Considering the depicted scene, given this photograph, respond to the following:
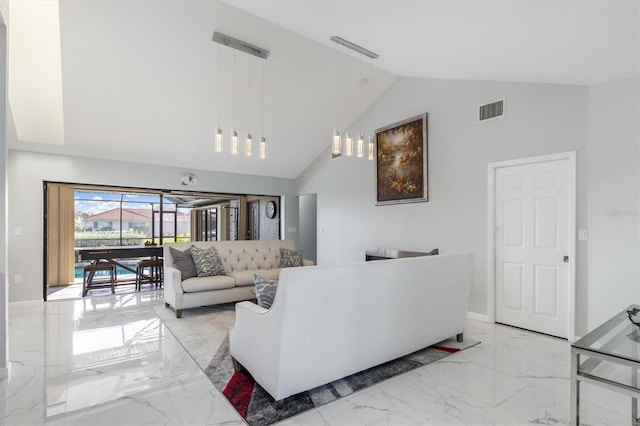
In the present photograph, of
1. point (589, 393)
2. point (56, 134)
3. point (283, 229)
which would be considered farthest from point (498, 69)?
point (56, 134)

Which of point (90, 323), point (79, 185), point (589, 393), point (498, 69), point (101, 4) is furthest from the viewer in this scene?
point (79, 185)

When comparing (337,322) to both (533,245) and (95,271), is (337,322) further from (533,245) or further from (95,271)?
(95,271)

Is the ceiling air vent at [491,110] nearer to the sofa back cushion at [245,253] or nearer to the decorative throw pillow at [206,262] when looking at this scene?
the sofa back cushion at [245,253]

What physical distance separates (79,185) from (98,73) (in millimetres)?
2460

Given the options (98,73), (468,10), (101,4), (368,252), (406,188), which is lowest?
(368,252)

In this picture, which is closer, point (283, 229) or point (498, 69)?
point (498, 69)

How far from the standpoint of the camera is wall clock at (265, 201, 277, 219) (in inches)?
301

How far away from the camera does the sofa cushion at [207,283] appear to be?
13.4 ft

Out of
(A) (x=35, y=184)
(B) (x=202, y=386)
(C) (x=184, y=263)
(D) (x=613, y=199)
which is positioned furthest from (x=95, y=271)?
(D) (x=613, y=199)

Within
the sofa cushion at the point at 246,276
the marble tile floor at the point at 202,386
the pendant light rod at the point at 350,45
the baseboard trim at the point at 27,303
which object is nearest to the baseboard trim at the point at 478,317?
the marble tile floor at the point at 202,386

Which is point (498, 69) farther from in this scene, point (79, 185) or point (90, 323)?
point (79, 185)

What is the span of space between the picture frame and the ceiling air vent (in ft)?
2.69

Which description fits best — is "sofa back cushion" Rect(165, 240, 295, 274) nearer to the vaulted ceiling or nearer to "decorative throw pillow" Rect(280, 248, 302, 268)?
"decorative throw pillow" Rect(280, 248, 302, 268)

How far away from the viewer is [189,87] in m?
4.45
